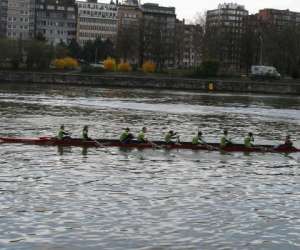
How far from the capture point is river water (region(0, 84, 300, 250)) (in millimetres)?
21281

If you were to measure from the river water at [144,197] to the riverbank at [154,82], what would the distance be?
60.9m

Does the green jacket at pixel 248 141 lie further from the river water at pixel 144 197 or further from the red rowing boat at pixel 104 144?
the river water at pixel 144 197

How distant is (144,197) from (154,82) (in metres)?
87.8

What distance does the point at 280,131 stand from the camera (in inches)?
2251

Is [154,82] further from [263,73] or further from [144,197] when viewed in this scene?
[144,197]

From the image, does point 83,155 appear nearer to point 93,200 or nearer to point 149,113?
point 93,200

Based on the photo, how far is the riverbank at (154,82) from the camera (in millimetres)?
111812

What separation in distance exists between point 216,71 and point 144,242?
334ft

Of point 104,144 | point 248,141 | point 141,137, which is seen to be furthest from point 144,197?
point 248,141

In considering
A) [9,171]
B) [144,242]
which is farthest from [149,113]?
[144,242]

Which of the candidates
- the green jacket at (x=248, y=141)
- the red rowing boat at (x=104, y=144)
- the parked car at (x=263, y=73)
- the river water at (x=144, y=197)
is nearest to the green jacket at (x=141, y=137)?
the red rowing boat at (x=104, y=144)

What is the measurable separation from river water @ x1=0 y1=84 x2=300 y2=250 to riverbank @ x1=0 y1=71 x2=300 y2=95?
60.9 meters

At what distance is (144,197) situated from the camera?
26625mm

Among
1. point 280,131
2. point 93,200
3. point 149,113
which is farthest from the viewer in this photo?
point 149,113
